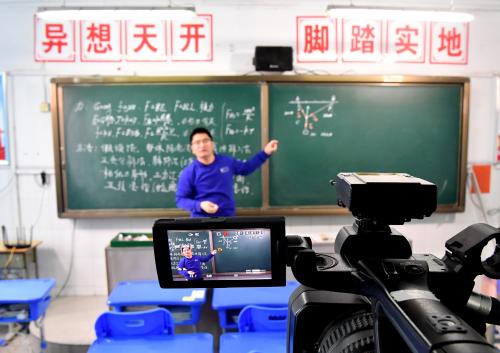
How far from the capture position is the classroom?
137 inches

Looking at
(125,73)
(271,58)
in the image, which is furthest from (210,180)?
(125,73)

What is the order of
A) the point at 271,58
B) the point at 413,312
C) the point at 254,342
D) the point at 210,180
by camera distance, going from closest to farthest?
the point at 413,312 → the point at 254,342 → the point at 210,180 → the point at 271,58

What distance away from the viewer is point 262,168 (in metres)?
3.58

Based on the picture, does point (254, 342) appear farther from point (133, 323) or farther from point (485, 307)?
point (485, 307)

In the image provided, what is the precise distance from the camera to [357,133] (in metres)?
3.59

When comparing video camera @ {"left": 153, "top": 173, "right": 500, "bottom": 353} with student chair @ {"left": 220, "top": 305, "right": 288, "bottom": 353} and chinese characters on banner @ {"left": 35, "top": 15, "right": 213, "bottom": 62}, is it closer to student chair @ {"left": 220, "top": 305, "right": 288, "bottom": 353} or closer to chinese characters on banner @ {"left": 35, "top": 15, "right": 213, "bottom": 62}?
student chair @ {"left": 220, "top": 305, "right": 288, "bottom": 353}

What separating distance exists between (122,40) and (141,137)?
846 millimetres

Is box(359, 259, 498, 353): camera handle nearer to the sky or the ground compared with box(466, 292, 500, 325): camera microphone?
nearer to the sky

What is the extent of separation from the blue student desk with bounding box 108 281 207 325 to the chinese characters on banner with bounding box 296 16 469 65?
2295mm

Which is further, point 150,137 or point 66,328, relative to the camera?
point 150,137

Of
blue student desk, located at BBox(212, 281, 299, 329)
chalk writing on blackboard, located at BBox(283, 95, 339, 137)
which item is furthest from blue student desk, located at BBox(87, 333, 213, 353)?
chalk writing on blackboard, located at BBox(283, 95, 339, 137)

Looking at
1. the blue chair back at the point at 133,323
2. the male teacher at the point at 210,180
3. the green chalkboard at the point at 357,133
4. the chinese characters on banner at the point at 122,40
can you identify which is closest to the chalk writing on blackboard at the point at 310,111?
the green chalkboard at the point at 357,133

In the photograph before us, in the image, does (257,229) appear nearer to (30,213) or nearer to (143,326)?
(143,326)

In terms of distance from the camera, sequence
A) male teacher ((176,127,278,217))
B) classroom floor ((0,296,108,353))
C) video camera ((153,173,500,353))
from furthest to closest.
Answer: male teacher ((176,127,278,217)) → classroom floor ((0,296,108,353)) → video camera ((153,173,500,353))
